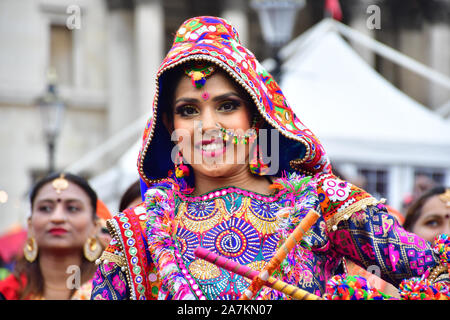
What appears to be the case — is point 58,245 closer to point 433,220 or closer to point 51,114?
point 433,220

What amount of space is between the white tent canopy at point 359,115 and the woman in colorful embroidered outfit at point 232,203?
752 centimetres

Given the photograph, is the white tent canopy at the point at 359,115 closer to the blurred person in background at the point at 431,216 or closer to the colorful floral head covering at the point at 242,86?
the blurred person in background at the point at 431,216

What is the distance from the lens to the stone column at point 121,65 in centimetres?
2247

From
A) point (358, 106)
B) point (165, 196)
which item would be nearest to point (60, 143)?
point (358, 106)

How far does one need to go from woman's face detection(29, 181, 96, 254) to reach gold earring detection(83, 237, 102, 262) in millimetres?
30

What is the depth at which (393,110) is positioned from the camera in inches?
460

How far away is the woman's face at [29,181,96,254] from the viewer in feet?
16.6

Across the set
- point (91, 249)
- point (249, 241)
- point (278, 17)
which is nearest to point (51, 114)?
point (278, 17)

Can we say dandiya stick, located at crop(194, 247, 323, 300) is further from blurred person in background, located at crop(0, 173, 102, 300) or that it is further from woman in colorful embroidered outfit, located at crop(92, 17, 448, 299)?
blurred person in background, located at crop(0, 173, 102, 300)

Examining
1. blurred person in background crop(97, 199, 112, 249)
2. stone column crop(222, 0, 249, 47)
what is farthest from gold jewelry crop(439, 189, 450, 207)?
stone column crop(222, 0, 249, 47)

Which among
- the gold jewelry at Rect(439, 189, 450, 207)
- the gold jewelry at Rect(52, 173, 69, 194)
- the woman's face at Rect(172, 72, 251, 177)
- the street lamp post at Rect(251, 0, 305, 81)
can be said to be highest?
the street lamp post at Rect(251, 0, 305, 81)

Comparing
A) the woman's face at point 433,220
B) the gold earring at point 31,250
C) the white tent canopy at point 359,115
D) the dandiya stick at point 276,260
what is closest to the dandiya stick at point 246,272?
the dandiya stick at point 276,260
